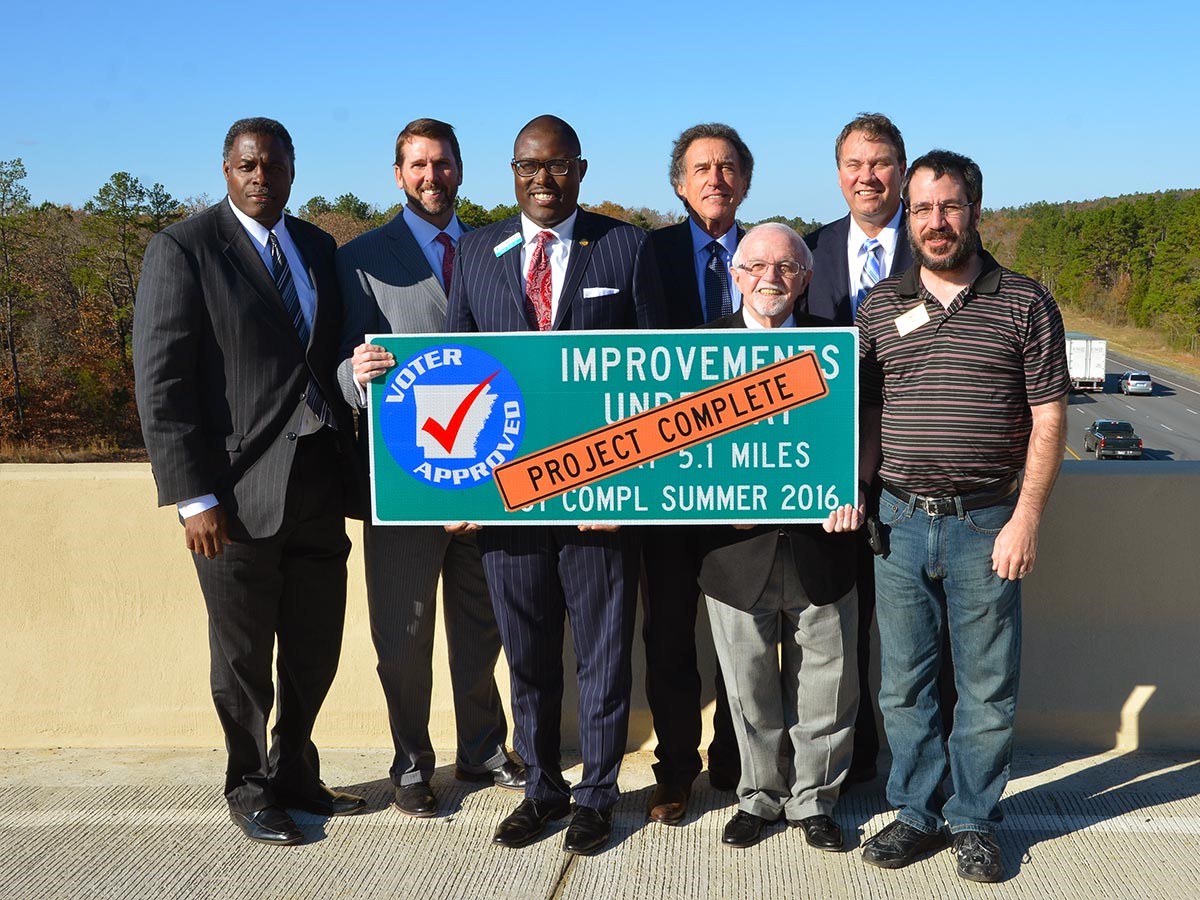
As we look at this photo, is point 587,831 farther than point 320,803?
No

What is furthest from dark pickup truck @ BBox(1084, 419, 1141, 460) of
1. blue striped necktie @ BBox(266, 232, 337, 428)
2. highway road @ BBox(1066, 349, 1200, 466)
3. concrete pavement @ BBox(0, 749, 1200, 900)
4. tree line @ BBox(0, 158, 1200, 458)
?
blue striped necktie @ BBox(266, 232, 337, 428)

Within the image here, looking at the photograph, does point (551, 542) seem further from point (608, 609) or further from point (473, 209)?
point (473, 209)

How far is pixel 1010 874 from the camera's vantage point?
3484 mm

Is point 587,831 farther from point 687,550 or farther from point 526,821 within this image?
point 687,550

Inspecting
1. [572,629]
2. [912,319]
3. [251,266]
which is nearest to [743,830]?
[572,629]

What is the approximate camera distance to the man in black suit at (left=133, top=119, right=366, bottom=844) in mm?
3570

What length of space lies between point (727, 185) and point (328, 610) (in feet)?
7.19

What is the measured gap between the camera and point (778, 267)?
3.51 meters

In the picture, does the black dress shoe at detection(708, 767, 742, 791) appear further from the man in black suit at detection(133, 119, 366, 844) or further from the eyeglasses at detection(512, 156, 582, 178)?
the eyeglasses at detection(512, 156, 582, 178)

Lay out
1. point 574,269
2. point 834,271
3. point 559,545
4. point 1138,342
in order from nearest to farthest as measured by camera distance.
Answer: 1. point 574,269
2. point 559,545
3. point 834,271
4. point 1138,342

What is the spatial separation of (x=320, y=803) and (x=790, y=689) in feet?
5.87

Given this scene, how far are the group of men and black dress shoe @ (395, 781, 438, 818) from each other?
1cm

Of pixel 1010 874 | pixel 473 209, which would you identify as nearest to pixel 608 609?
pixel 1010 874

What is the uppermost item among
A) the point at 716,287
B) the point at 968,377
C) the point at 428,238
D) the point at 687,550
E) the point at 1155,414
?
the point at 428,238
